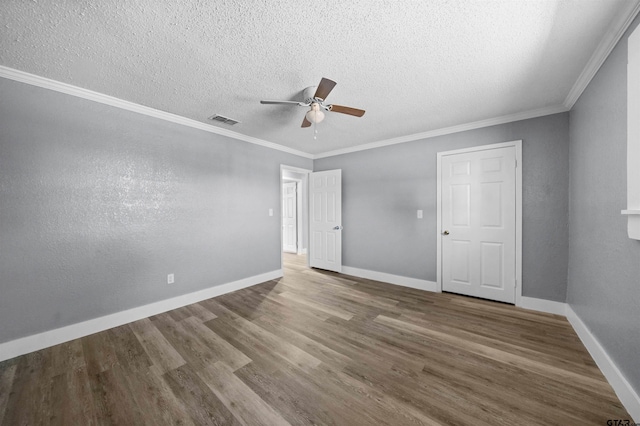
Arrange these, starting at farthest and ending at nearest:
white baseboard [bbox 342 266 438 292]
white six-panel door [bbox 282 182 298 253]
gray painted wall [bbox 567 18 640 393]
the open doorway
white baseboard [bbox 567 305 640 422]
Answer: white six-panel door [bbox 282 182 298 253], the open doorway, white baseboard [bbox 342 266 438 292], gray painted wall [bbox 567 18 640 393], white baseboard [bbox 567 305 640 422]

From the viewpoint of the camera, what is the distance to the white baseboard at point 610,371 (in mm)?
1379

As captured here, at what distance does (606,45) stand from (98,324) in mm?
5048

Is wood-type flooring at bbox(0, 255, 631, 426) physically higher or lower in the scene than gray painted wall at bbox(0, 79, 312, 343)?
lower

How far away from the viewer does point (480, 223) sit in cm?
324

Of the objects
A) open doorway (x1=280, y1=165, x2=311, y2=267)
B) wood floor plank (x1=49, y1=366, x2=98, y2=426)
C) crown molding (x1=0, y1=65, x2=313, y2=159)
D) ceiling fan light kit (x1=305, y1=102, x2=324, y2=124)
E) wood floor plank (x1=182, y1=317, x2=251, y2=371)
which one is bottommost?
wood floor plank (x1=49, y1=366, x2=98, y2=426)

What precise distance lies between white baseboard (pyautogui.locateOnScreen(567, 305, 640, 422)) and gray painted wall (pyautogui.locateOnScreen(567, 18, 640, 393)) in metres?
0.05

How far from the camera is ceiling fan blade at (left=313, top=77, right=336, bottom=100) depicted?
1816mm

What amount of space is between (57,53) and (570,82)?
175 inches

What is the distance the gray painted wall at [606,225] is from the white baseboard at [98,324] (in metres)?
3.96

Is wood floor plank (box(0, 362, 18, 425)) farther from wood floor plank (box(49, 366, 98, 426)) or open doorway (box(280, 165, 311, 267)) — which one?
open doorway (box(280, 165, 311, 267))

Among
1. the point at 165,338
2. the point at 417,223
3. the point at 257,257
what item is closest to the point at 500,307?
the point at 417,223

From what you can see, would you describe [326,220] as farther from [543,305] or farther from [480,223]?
[543,305]

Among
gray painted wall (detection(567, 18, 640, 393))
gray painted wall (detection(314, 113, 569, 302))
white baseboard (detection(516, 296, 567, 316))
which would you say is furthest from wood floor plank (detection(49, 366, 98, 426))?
white baseboard (detection(516, 296, 567, 316))

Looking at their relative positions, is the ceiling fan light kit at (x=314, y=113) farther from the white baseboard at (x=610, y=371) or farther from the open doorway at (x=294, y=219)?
the open doorway at (x=294, y=219)
